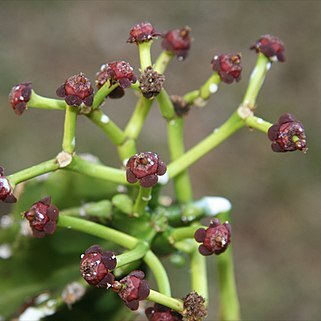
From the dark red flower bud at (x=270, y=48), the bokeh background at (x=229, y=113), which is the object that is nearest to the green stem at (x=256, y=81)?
the dark red flower bud at (x=270, y=48)

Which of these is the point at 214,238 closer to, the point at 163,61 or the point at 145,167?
the point at 145,167

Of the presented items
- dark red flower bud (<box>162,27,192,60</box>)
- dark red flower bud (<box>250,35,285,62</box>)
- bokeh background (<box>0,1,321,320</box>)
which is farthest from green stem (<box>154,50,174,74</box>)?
bokeh background (<box>0,1,321,320</box>)

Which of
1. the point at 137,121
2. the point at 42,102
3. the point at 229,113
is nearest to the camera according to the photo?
the point at 42,102

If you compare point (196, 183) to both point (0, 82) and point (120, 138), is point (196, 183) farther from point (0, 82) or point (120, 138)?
point (120, 138)

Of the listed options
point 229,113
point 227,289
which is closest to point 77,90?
point 227,289

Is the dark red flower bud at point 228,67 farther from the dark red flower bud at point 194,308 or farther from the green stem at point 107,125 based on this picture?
the dark red flower bud at point 194,308

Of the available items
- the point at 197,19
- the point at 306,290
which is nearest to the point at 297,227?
the point at 306,290
